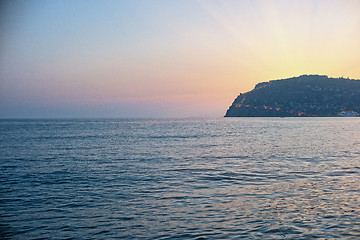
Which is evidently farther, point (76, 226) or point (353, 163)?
point (353, 163)

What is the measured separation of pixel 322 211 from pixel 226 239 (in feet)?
16.4

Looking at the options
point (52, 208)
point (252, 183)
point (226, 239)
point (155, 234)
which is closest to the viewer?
point (226, 239)

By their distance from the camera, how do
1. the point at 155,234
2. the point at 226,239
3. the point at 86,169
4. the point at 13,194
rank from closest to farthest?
1. the point at 226,239
2. the point at 155,234
3. the point at 13,194
4. the point at 86,169

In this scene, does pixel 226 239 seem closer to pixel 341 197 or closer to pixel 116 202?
pixel 116 202

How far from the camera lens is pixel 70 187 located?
1727cm

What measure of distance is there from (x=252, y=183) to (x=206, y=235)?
8.58 m

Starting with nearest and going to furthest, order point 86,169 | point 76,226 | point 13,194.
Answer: point 76,226
point 13,194
point 86,169

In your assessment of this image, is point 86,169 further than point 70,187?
Yes

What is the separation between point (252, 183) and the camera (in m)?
17.2

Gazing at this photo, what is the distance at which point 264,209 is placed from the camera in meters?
11.9

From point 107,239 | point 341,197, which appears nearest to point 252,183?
point 341,197

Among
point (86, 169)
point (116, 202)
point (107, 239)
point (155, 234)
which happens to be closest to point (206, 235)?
point (155, 234)

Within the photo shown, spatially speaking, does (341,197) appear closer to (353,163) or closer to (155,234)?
(155,234)

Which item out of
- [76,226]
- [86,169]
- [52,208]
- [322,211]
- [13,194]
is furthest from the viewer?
[86,169]
